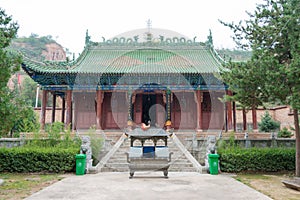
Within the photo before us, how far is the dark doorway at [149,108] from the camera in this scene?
19125 mm

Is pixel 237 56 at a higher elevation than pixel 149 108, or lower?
higher

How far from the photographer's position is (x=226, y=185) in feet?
23.1

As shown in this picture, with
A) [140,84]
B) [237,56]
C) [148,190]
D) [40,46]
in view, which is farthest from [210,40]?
[40,46]

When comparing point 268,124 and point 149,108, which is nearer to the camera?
point 149,108

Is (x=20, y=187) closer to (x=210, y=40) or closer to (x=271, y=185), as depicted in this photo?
(x=271, y=185)

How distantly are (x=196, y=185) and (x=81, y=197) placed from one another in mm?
3057

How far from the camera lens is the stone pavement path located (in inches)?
224

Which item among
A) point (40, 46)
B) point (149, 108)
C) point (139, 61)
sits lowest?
point (149, 108)

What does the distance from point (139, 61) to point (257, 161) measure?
11818mm

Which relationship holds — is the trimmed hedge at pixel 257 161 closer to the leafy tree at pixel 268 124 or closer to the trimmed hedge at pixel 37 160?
the trimmed hedge at pixel 37 160

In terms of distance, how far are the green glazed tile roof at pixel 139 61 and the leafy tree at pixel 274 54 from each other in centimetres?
720

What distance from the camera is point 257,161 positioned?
31.7 feet

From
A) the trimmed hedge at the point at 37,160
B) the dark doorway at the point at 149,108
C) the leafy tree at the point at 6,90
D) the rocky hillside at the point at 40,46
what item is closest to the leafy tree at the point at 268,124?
the dark doorway at the point at 149,108

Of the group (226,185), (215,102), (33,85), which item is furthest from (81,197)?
(33,85)
